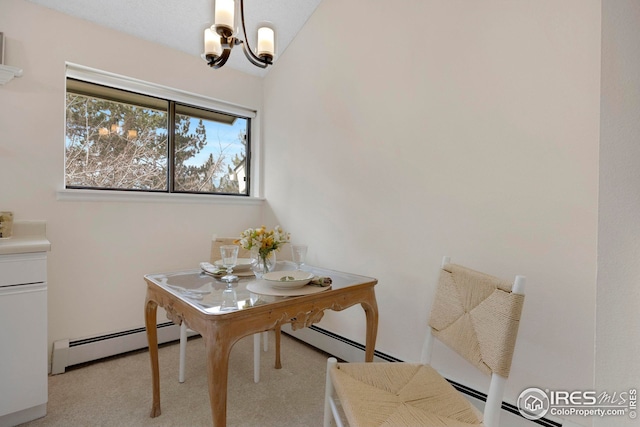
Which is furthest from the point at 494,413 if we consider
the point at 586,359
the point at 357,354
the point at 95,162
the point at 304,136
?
the point at 95,162

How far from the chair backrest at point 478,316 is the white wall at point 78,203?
2.04 meters

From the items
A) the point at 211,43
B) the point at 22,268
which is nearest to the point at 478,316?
the point at 211,43

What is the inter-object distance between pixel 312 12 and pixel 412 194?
69.1 inches

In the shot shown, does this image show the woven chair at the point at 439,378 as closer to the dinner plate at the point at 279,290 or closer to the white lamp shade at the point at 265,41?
the dinner plate at the point at 279,290

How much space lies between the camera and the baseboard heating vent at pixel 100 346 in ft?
6.52

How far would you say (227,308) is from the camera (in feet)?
3.76

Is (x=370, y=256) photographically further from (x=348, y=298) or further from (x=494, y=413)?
(x=494, y=413)

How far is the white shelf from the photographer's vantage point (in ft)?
5.74

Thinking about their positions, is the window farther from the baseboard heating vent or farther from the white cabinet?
the baseboard heating vent

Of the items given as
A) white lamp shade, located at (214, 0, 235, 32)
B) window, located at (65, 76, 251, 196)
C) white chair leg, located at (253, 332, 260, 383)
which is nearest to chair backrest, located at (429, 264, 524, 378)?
white chair leg, located at (253, 332, 260, 383)

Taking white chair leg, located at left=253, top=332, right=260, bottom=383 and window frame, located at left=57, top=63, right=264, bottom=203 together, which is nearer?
white chair leg, located at left=253, top=332, right=260, bottom=383

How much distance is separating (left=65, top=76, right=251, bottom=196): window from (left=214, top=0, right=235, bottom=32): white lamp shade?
4.96 ft

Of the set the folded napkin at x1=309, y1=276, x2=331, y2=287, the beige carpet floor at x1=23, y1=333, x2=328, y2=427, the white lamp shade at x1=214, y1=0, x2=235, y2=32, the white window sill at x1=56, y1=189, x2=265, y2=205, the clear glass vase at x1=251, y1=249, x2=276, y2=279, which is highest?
the white lamp shade at x1=214, y1=0, x2=235, y2=32

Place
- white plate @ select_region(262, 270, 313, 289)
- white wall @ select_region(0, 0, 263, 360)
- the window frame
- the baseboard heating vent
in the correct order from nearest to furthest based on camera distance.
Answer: white plate @ select_region(262, 270, 313, 289)
white wall @ select_region(0, 0, 263, 360)
the baseboard heating vent
the window frame
